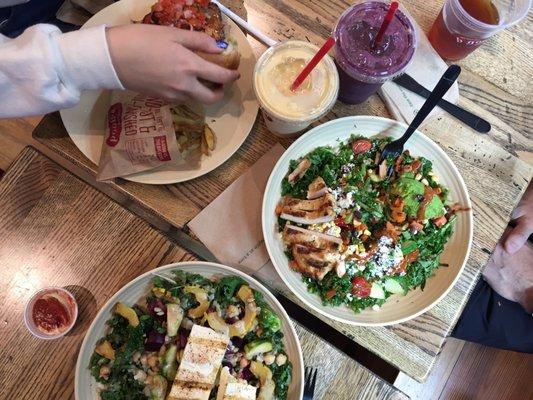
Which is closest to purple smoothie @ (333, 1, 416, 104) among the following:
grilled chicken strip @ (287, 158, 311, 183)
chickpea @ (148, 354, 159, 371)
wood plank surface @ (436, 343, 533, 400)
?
grilled chicken strip @ (287, 158, 311, 183)

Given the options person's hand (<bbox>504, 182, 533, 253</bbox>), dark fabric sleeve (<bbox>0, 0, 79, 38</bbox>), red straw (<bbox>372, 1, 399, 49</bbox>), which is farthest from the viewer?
person's hand (<bbox>504, 182, 533, 253</bbox>)

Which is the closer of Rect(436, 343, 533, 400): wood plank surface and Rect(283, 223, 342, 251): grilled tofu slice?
Rect(283, 223, 342, 251): grilled tofu slice

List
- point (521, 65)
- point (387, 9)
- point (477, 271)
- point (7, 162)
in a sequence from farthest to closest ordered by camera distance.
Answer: point (7, 162) → point (521, 65) → point (477, 271) → point (387, 9)

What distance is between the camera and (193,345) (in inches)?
48.1

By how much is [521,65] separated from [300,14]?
2.40 ft

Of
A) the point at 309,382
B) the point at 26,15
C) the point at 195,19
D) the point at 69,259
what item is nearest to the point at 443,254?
the point at 309,382

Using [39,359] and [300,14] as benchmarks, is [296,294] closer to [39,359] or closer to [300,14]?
[39,359]

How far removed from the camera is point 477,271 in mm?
1350

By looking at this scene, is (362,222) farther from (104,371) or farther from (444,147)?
(104,371)

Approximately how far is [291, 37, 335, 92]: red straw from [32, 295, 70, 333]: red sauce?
92 cm

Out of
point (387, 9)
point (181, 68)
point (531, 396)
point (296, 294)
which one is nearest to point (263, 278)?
point (296, 294)

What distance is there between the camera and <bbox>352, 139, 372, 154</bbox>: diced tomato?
132 cm

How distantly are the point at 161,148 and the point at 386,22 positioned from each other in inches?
27.0

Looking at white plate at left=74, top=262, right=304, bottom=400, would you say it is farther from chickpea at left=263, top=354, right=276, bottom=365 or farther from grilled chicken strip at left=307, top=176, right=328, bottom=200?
grilled chicken strip at left=307, top=176, right=328, bottom=200
